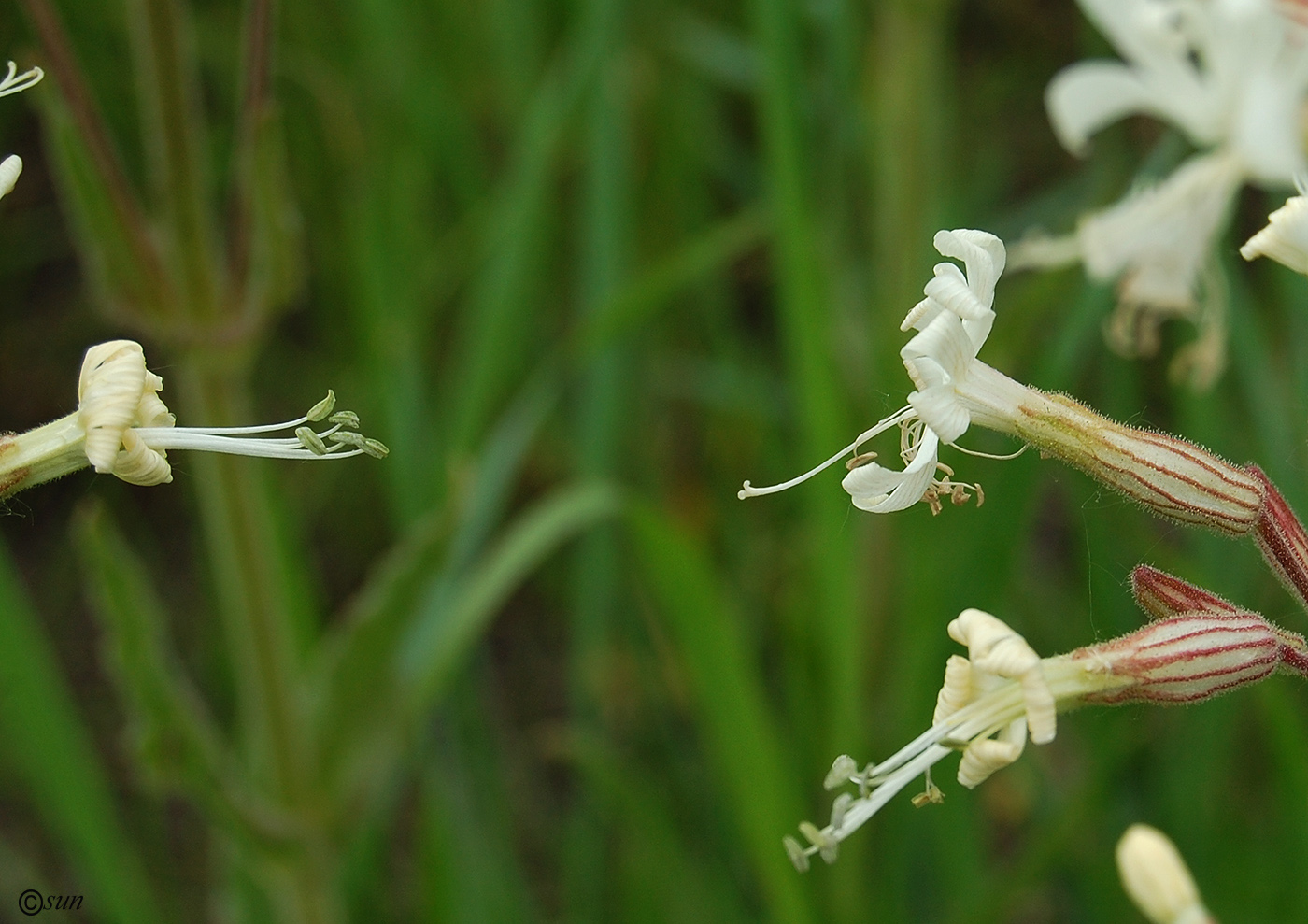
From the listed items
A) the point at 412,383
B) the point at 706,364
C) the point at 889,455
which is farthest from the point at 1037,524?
the point at 412,383

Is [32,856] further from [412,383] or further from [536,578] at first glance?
[412,383]

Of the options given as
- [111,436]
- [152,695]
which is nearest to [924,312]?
[111,436]

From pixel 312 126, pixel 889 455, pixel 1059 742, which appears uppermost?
pixel 312 126

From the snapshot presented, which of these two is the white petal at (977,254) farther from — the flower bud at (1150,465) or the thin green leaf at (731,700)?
the thin green leaf at (731,700)

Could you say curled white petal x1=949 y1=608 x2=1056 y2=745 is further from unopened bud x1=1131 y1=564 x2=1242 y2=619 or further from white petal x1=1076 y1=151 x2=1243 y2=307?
white petal x1=1076 y1=151 x2=1243 y2=307

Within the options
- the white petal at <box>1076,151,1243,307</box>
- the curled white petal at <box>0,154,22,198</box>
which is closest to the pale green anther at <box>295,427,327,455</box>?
the curled white petal at <box>0,154,22,198</box>

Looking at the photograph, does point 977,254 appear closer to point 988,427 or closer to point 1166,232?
point 988,427
